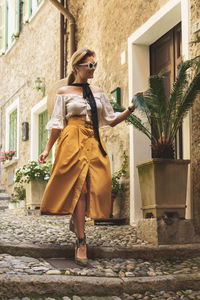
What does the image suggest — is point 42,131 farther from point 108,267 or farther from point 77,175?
point 108,267

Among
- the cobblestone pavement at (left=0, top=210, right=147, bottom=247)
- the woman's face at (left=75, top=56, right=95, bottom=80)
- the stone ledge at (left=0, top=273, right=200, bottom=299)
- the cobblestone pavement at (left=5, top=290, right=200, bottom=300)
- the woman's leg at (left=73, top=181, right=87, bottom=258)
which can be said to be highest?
the woman's face at (left=75, top=56, right=95, bottom=80)

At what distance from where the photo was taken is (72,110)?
422cm

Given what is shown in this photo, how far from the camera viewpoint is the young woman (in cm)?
409

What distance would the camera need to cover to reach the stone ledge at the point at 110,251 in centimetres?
427

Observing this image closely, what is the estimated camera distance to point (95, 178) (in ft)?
13.7

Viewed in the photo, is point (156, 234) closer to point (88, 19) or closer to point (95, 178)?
point (95, 178)

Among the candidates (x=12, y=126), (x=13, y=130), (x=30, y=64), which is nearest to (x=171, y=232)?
(x=30, y=64)

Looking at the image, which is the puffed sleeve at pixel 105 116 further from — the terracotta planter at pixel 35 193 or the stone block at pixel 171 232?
the terracotta planter at pixel 35 193

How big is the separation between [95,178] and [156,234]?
3.11 ft

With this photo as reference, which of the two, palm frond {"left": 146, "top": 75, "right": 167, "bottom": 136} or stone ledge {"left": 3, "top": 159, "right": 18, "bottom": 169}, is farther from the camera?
stone ledge {"left": 3, "top": 159, "right": 18, "bottom": 169}

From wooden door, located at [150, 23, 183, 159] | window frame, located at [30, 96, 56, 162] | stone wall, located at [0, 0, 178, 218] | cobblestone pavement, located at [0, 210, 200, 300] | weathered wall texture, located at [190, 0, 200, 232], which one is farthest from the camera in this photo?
window frame, located at [30, 96, 56, 162]

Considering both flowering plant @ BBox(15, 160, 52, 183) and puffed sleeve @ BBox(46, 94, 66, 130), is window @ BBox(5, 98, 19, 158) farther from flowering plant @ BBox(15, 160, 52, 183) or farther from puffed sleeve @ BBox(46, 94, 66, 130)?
puffed sleeve @ BBox(46, 94, 66, 130)

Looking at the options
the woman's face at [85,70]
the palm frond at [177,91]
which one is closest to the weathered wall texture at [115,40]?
the palm frond at [177,91]

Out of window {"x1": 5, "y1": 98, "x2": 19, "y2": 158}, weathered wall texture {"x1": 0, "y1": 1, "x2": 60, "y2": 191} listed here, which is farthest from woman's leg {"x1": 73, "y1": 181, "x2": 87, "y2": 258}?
window {"x1": 5, "y1": 98, "x2": 19, "y2": 158}
